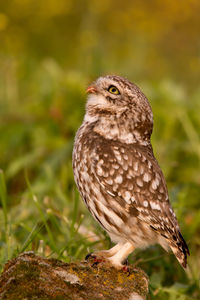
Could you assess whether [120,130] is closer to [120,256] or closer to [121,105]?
[121,105]

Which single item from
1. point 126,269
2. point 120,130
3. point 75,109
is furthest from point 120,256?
point 75,109

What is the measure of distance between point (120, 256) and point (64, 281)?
2.36 ft

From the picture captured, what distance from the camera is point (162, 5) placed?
11578mm

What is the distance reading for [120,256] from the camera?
3588mm

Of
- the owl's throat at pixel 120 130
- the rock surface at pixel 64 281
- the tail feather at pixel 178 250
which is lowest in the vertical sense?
the rock surface at pixel 64 281

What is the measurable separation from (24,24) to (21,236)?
22.6 ft

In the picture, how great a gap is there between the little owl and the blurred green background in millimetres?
423

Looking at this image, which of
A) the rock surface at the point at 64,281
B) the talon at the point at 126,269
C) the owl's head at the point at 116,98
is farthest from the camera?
the owl's head at the point at 116,98

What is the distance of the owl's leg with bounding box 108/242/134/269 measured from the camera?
3.50 metres

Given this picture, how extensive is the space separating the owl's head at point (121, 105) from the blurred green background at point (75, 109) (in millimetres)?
765

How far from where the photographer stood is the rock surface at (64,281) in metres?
2.78

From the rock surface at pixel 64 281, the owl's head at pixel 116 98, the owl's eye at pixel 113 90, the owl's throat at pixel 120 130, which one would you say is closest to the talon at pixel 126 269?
the rock surface at pixel 64 281

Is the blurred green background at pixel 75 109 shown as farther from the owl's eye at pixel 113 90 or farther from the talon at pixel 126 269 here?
the owl's eye at pixel 113 90

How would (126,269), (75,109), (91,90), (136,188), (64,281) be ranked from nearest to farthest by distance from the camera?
(64,281), (126,269), (136,188), (91,90), (75,109)
